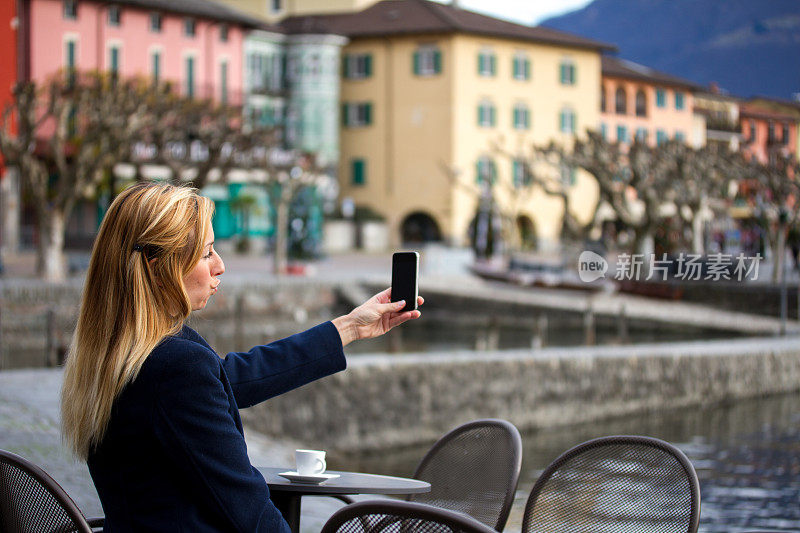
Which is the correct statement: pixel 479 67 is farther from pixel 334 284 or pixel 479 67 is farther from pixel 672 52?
pixel 672 52

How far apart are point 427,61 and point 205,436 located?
5371 cm

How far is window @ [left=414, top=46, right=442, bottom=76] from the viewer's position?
54844mm

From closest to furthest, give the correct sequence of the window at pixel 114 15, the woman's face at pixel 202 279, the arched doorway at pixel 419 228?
the woman's face at pixel 202 279 → the window at pixel 114 15 → the arched doorway at pixel 419 228

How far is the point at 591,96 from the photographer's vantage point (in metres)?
56.2

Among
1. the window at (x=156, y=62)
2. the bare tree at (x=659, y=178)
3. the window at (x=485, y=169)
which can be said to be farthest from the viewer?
the window at (x=485, y=169)

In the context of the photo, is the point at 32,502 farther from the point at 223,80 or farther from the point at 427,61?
the point at 427,61

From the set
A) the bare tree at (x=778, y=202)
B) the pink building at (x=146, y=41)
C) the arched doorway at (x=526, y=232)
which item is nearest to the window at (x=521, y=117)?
the arched doorway at (x=526, y=232)

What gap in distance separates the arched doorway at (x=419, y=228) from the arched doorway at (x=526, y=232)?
3.89 m

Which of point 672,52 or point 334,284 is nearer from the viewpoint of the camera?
point 672,52

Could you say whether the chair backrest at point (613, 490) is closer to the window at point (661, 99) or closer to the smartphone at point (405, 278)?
the smartphone at point (405, 278)

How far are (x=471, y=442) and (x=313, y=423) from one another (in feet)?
33.7

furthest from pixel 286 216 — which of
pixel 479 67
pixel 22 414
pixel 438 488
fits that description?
pixel 438 488

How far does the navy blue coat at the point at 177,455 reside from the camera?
8.18 feet

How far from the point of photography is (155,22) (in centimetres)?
4766
